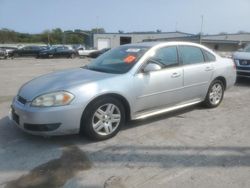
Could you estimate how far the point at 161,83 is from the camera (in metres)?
4.93

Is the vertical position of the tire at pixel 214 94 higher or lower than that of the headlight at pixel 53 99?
lower

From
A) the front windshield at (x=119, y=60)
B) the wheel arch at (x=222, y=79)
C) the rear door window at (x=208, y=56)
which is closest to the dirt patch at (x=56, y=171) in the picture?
the front windshield at (x=119, y=60)

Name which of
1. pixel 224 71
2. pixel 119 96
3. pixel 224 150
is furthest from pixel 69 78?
pixel 224 71

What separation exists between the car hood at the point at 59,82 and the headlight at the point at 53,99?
0.08 metres

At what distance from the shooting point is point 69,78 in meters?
4.52

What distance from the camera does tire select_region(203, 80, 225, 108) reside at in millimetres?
6055

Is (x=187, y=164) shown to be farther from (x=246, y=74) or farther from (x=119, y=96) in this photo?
(x=246, y=74)

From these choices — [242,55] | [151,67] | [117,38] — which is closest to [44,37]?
[117,38]

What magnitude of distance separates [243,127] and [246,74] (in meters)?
5.09

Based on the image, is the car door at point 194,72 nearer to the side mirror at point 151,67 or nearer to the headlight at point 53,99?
the side mirror at point 151,67

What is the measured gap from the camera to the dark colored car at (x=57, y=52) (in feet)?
96.5

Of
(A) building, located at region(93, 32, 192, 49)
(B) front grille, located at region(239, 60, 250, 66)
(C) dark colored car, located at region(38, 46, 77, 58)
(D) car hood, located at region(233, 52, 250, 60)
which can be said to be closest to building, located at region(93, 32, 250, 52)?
(A) building, located at region(93, 32, 192, 49)

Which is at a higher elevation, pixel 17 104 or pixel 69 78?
pixel 69 78

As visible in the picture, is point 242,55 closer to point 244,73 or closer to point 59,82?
point 244,73
